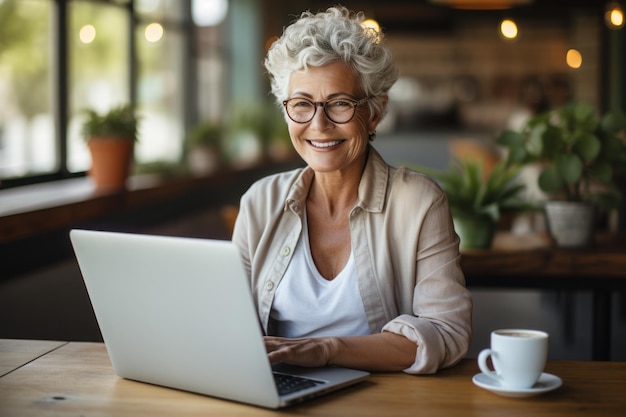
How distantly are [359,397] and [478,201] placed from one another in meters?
1.96

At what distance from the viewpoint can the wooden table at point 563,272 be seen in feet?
11.0

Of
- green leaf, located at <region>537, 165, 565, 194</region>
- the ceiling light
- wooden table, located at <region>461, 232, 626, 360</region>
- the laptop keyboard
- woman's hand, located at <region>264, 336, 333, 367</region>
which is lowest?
wooden table, located at <region>461, 232, 626, 360</region>

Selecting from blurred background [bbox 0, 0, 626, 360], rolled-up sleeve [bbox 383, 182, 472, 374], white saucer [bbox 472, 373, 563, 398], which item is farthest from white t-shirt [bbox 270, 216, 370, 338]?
blurred background [bbox 0, 0, 626, 360]

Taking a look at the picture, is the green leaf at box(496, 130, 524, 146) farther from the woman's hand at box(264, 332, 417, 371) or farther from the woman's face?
the woman's hand at box(264, 332, 417, 371)

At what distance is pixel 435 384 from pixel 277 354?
30cm

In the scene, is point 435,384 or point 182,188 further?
point 182,188

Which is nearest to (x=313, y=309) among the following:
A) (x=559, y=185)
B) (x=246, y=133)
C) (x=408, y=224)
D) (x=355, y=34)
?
(x=408, y=224)

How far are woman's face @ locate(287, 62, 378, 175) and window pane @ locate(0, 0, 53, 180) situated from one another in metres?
2.77

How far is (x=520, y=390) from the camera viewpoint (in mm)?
1648

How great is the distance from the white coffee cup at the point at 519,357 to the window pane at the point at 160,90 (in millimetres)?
5059

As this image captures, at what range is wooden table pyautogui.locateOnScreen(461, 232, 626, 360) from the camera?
337 centimetres

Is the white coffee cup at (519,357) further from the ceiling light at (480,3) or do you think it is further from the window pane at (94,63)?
the ceiling light at (480,3)

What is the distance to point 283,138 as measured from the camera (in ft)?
34.5

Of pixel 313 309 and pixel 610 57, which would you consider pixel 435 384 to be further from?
pixel 610 57
